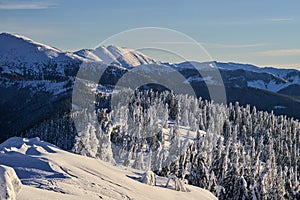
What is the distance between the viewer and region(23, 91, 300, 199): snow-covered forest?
251ft

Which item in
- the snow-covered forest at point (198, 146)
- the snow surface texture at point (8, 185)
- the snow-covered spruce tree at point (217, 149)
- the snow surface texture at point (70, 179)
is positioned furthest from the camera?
the snow-covered forest at point (198, 146)

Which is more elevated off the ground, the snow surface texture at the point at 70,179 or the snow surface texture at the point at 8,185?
the snow surface texture at the point at 8,185

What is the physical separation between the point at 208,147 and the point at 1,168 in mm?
73508

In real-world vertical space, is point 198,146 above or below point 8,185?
below

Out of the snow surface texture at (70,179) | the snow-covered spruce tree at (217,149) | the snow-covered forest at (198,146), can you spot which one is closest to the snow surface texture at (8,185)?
the snow surface texture at (70,179)

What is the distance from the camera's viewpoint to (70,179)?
1064 inches

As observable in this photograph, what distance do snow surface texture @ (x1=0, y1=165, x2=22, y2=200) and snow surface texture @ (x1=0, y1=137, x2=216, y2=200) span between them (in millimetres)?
266

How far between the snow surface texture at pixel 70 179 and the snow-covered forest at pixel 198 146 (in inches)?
1253

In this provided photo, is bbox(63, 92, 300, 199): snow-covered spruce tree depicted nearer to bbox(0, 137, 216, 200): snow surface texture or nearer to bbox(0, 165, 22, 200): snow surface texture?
bbox(0, 137, 216, 200): snow surface texture

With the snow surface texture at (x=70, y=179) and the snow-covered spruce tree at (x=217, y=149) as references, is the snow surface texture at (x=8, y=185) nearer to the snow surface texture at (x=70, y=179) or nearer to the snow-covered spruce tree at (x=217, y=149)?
the snow surface texture at (x=70, y=179)

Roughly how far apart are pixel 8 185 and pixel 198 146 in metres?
76.1

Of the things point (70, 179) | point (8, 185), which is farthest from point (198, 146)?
point (8, 185)

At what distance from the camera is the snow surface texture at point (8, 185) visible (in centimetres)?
1902

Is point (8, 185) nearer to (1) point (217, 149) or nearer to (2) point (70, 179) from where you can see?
(2) point (70, 179)
